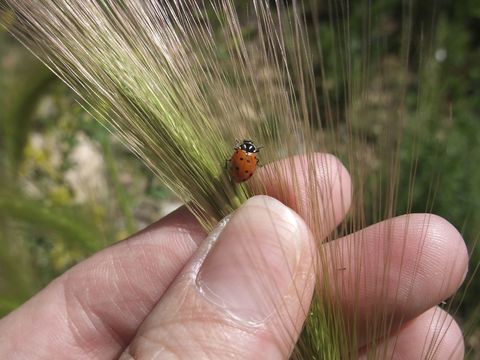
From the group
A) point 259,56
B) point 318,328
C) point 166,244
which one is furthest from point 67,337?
point 259,56

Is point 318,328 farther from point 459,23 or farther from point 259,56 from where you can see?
point 459,23

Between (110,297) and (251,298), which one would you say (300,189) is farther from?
(110,297)

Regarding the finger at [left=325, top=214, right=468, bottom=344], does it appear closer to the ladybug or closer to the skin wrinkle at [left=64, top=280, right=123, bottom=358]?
the ladybug

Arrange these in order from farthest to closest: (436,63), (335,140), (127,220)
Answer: (436,63), (127,220), (335,140)

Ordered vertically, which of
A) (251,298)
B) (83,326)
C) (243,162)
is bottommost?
(83,326)

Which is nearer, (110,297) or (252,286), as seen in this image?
→ (252,286)

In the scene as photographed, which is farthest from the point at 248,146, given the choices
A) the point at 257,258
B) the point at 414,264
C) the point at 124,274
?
the point at 124,274
